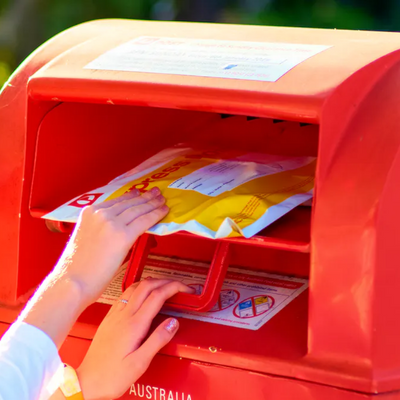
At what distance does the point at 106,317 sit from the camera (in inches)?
48.4

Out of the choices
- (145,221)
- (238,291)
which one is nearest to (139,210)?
(145,221)

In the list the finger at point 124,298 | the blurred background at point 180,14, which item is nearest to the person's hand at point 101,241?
the finger at point 124,298

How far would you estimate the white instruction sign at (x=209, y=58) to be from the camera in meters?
1.18

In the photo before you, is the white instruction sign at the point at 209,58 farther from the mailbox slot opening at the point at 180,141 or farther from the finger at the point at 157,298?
the finger at the point at 157,298

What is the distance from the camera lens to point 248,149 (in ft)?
5.33

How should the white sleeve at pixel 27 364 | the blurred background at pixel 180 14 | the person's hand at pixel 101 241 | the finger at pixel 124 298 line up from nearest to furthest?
the white sleeve at pixel 27 364 → the person's hand at pixel 101 241 → the finger at pixel 124 298 → the blurred background at pixel 180 14

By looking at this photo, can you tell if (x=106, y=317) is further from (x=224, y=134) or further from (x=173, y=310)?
(x=224, y=134)

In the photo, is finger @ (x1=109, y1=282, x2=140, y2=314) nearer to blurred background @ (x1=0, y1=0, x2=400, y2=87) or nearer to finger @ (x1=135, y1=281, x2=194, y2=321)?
finger @ (x1=135, y1=281, x2=194, y2=321)

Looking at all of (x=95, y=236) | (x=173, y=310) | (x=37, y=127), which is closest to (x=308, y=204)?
(x=173, y=310)

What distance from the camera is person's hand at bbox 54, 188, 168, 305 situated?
3.68 feet

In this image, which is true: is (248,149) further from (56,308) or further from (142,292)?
(56,308)

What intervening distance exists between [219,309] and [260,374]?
201 millimetres

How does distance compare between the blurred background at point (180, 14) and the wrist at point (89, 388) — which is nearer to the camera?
the wrist at point (89, 388)

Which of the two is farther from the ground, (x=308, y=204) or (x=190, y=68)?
(x=190, y=68)
